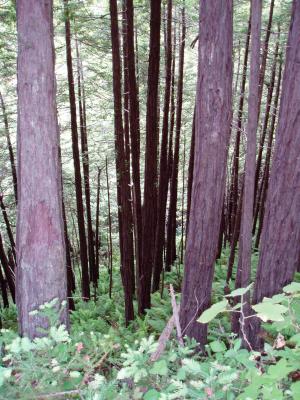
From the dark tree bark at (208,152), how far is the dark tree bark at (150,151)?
6.85ft

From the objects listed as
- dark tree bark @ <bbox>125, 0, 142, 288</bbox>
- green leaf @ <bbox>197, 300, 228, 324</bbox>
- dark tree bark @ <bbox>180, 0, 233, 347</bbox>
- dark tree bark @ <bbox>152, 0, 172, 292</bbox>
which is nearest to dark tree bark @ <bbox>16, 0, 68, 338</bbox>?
dark tree bark @ <bbox>180, 0, 233, 347</bbox>

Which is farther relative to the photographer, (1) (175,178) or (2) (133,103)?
(1) (175,178)

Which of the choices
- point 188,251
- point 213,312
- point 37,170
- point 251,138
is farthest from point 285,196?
point 213,312

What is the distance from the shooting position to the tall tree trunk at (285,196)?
4.11 metres

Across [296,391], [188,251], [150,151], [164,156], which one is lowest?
[164,156]

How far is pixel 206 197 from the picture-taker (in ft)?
14.0

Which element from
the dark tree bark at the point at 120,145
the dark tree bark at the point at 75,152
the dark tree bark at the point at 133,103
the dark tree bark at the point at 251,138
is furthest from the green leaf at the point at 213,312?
the dark tree bark at the point at 75,152

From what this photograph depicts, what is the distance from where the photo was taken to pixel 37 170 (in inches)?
133

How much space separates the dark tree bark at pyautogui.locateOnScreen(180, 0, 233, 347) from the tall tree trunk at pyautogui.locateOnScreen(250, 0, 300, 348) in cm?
55

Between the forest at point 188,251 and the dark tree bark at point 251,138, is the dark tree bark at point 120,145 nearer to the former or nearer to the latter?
the forest at point 188,251

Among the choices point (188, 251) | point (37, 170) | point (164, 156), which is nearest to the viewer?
point (37, 170)

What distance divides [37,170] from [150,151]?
3419 millimetres

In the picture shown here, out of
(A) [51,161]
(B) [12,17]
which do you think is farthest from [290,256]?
(B) [12,17]

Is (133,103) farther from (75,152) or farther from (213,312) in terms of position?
(213,312)
